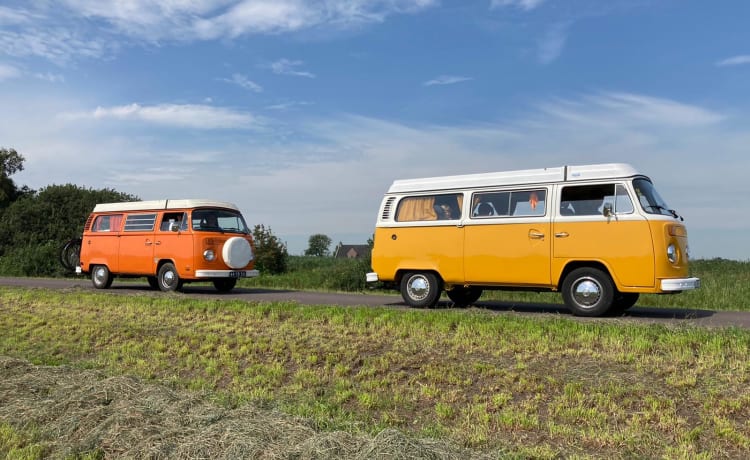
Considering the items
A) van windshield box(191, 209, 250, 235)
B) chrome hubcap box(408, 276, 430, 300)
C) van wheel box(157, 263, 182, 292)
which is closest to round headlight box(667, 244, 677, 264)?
chrome hubcap box(408, 276, 430, 300)

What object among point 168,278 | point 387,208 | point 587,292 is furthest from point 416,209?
point 168,278

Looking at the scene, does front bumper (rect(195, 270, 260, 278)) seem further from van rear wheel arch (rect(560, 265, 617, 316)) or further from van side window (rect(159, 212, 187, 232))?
van rear wheel arch (rect(560, 265, 617, 316))

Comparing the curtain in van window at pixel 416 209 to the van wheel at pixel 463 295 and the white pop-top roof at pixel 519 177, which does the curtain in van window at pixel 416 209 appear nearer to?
the white pop-top roof at pixel 519 177

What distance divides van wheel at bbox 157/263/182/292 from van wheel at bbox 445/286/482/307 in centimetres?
770

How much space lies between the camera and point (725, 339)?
8.07m

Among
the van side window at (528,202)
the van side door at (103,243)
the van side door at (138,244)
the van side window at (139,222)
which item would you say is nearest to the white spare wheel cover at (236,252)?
the van side door at (138,244)

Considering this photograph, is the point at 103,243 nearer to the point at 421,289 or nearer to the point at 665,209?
the point at 421,289

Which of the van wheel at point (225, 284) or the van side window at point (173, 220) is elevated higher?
the van side window at point (173, 220)

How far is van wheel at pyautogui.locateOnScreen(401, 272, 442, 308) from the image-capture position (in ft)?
40.9

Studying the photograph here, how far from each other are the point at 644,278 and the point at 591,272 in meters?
0.84

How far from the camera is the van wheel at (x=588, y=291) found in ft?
35.1

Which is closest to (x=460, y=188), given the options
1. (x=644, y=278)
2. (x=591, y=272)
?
(x=591, y=272)

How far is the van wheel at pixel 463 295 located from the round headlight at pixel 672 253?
4000 millimetres

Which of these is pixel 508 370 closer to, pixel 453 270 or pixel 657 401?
pixel 657 401
